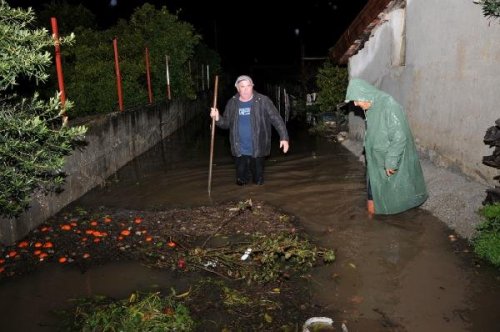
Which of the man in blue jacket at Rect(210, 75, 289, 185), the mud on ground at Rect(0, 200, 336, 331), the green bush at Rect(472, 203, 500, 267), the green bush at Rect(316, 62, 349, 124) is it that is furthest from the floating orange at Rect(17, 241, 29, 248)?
the green bush at Rect(316, 62, 349, 124)

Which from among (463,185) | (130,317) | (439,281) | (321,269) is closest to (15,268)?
(130,317)

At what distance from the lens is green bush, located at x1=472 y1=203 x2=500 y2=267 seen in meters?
4.56

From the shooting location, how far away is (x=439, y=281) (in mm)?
4422

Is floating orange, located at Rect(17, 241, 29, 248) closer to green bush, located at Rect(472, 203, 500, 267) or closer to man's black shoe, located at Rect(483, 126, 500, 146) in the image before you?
green bush, located at Rect(472, 203, 500, 267)

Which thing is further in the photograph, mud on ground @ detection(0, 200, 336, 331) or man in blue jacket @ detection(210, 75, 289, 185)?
man in blue jacket @ detection(210, 75, 289, 185)

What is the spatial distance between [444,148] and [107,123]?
611 cm

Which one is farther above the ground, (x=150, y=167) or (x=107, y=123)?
(x=107, y=123)

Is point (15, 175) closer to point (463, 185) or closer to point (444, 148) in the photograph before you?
point (463, 185)

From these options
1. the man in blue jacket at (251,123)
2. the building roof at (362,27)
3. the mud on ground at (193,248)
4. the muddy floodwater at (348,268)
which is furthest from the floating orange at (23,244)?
the building roof at (362,27)

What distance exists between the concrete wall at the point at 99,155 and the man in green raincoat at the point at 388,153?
4.34 m

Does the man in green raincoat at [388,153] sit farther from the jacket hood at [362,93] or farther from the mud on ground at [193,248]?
the mud on ground at [193,248]

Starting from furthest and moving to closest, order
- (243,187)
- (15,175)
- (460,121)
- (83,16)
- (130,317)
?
(83,16), (243,187), (460,121), (15,175), (130,317)

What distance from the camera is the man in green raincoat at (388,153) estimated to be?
5621 mm

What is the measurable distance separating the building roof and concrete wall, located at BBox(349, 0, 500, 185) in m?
0.26
